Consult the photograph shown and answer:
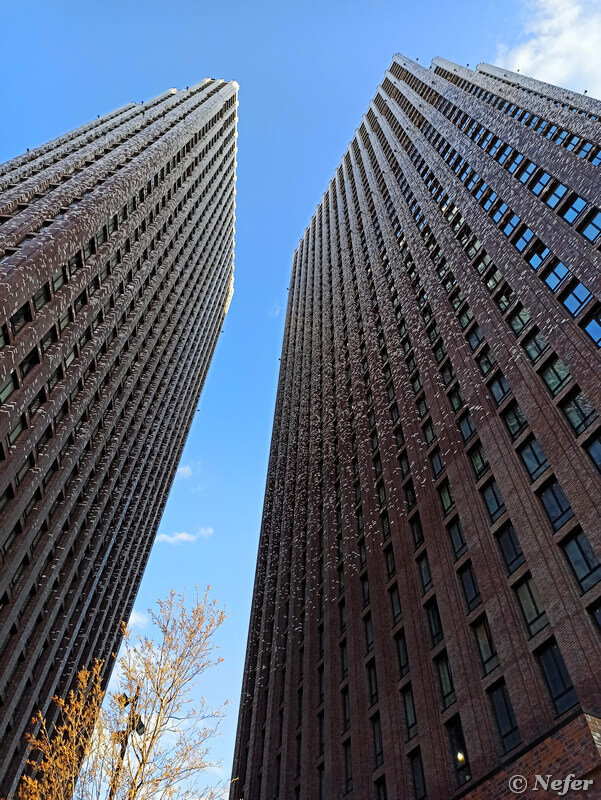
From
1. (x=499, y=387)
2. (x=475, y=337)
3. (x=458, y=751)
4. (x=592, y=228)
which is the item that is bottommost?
(x=458, y=751)

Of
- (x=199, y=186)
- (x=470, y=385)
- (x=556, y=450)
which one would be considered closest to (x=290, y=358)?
(x=199, y=186)

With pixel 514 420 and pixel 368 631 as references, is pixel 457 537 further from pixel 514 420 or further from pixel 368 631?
pixel 368 631

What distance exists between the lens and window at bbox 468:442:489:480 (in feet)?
102

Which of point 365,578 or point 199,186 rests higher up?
point 199,186

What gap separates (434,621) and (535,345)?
47.1 feet

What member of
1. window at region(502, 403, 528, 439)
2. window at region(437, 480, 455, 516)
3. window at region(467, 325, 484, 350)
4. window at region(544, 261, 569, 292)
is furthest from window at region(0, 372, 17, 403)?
window at region(544, 261, 569, 292)

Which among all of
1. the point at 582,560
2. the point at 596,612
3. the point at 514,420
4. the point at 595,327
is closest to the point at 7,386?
the point at 514,420

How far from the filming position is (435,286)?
46938mm

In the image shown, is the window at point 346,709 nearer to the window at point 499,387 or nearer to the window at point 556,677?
the window at point 556,677

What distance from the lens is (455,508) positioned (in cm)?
3119

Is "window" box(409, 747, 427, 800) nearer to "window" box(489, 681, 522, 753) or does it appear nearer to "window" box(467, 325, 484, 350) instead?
"window" box(489, 681, 522, 753)

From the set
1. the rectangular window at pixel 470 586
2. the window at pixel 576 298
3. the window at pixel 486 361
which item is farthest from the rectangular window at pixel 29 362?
the window at pixel 576 298

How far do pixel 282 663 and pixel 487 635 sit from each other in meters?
24.9

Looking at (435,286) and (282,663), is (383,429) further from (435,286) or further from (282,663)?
(282,663)
